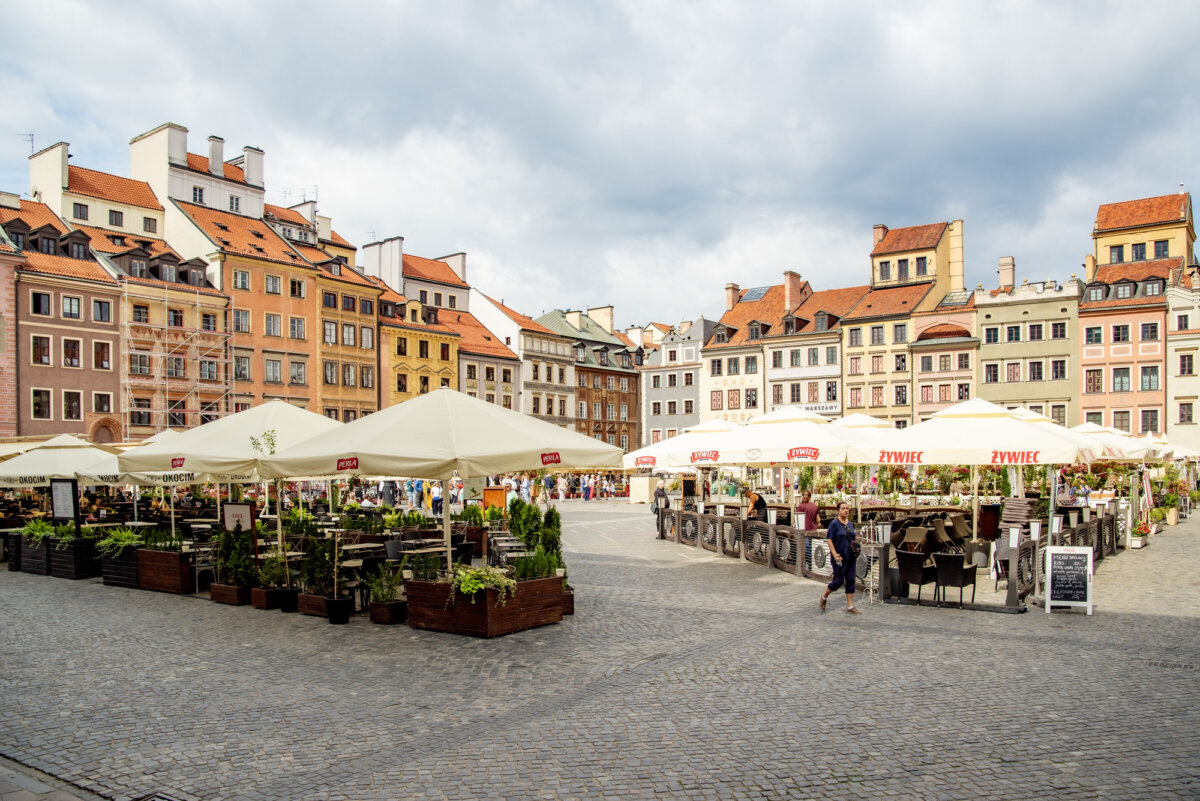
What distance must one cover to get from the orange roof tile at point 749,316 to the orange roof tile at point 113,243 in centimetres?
4076

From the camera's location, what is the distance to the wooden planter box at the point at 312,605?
41.2 feet

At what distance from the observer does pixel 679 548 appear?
22.8m

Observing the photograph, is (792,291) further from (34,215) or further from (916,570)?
(916,570)

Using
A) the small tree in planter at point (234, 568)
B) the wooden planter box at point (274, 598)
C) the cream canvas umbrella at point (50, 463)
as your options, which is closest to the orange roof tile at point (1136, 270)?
the cream canvas umbrella at point (50, 463)

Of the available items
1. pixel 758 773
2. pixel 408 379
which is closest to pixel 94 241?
pixel 408 379

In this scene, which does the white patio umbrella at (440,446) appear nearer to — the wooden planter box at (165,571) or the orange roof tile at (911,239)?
the wooden planter box at (165,571)

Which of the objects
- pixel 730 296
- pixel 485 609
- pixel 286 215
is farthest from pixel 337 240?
pixel 485 609

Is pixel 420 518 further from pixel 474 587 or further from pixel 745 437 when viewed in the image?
pixel 474 587

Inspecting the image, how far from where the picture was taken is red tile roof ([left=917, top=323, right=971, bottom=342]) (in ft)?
210

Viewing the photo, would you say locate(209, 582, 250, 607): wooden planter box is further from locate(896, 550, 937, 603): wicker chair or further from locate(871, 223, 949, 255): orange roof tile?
locate(871, 223, 949, 255): orange roof tile

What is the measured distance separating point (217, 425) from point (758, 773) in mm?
11519

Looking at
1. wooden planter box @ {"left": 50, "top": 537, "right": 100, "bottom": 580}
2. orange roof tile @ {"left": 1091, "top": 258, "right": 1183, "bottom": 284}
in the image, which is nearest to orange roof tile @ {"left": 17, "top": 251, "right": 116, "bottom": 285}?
wooden planter box @ {"left": 50, "top": 537, "right": 100, "bottom": 580}

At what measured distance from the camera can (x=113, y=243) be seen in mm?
51531

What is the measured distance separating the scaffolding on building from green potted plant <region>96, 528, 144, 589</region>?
3442 cm
